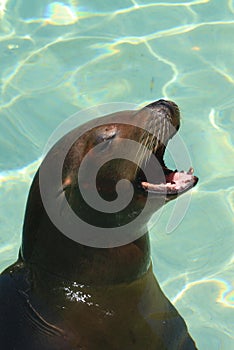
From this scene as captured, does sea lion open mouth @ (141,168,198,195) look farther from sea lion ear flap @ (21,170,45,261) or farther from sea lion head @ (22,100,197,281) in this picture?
sea lion ear flap @ (21,170,45,261)

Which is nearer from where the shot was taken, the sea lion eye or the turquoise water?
the sea lion eye

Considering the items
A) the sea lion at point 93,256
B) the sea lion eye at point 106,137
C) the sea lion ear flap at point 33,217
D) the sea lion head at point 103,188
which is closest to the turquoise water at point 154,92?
the sea lion at point 93,256

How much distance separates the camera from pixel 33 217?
379 cm

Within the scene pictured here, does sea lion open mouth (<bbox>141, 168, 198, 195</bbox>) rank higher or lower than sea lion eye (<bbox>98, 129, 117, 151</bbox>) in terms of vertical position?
lower

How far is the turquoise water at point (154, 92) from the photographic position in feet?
17.8

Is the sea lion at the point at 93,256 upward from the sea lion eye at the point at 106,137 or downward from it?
downward

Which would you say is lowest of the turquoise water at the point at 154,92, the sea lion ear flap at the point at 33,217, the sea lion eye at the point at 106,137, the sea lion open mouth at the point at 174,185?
the turquoise water at the point at 154,92

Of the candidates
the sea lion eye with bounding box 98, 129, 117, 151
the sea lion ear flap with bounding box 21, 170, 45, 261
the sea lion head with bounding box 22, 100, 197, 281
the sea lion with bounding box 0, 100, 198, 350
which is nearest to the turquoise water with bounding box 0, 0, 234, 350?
the sea lion with bounding box 0, 100, 198, 350

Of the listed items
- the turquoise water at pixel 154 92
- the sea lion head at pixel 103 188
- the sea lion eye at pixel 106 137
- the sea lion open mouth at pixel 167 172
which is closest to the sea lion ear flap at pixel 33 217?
the sea lion head at pixel 103 188

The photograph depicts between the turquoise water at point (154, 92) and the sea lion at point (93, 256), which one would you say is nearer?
the sea lion at point (93, 256)

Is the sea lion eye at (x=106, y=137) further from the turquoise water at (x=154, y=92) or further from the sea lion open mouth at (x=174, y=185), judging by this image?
the turquoise water at (x=154, y=92)

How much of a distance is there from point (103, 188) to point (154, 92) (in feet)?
11.2

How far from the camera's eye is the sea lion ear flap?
12.4 ft

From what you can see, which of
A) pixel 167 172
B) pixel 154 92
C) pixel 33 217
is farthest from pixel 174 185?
pixel 154 92
